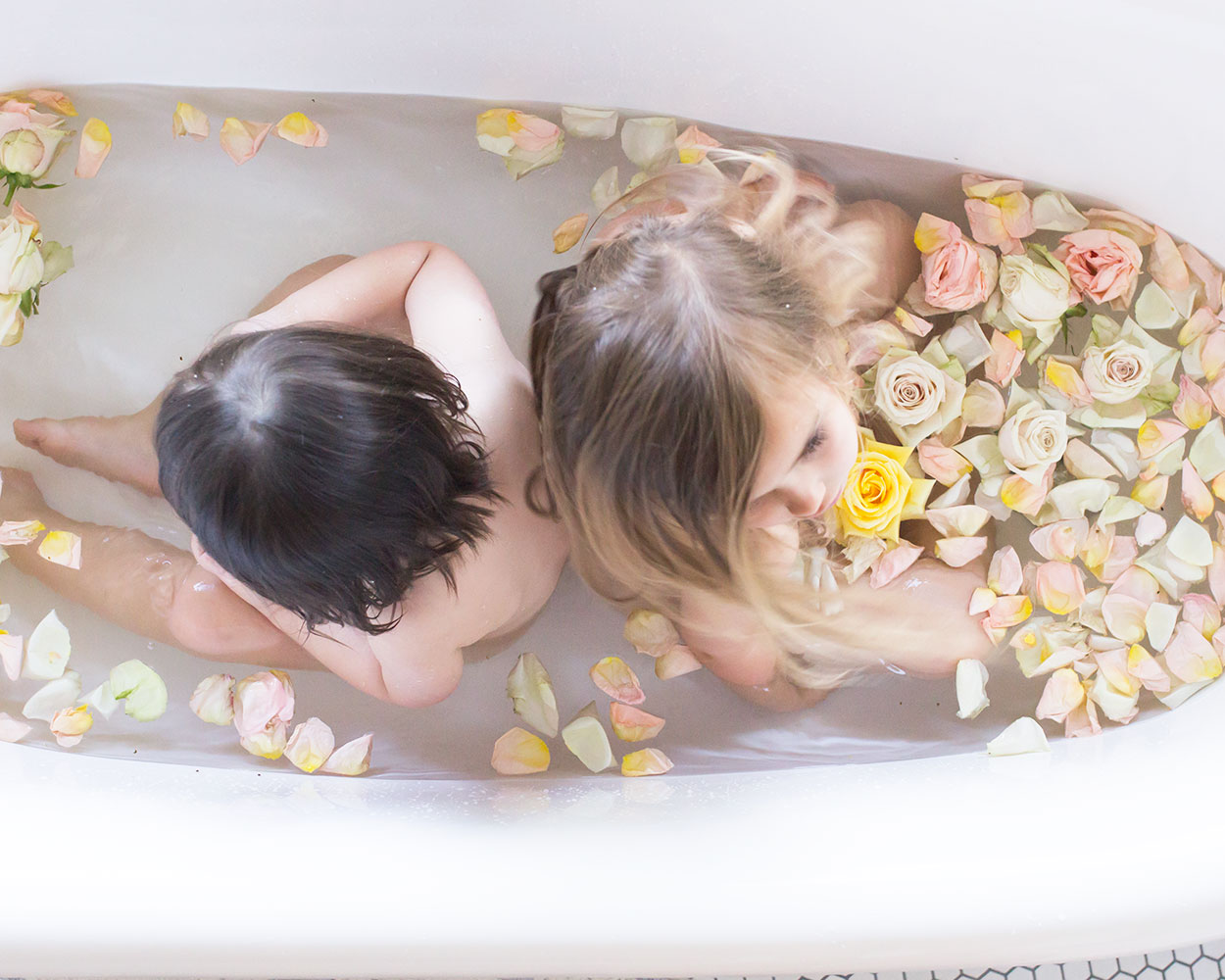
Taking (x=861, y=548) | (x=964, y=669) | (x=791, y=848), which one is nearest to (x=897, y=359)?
(x=861, y=548)

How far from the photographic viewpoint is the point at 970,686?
1.05 metres

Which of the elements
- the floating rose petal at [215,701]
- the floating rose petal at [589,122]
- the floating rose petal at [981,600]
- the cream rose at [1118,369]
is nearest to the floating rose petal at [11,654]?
the floating rose petal at [215,701]

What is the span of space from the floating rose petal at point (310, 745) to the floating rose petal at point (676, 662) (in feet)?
1.24

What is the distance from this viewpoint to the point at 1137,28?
85cm

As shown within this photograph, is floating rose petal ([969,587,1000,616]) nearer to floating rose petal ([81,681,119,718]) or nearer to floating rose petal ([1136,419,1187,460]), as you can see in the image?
floating rose petal ([1136,419,1187,460])

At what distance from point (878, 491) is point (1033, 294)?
0.27m

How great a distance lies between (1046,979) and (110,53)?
1.43 meters

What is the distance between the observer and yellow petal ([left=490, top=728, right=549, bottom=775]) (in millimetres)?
1041

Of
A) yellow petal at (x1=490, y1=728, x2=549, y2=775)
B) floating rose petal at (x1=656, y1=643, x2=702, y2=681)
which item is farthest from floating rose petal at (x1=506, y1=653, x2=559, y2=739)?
floating rose petal at (x1=656, y1=643, x2=702, y2=681)

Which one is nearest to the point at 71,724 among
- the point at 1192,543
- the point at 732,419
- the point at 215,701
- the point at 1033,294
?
the point at 215,701

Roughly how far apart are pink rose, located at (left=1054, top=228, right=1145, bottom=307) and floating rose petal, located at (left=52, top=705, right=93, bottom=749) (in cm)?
118

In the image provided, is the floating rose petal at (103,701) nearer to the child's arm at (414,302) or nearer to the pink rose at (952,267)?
the child's arm at (414,302)

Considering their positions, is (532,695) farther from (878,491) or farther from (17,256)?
(17,256)

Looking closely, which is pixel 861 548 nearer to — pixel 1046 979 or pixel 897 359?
pixel 897 359
